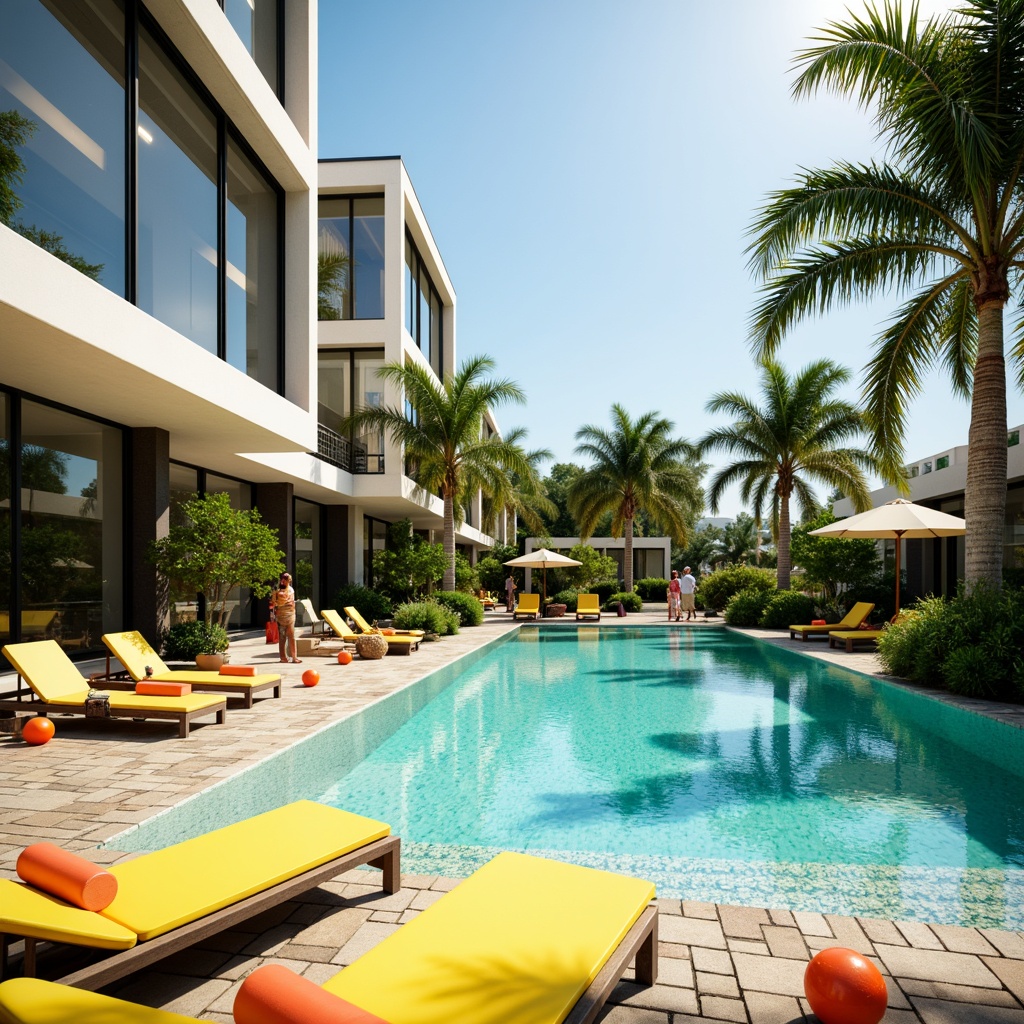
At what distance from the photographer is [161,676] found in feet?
28.5

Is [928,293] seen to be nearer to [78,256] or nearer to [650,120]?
[650,120]

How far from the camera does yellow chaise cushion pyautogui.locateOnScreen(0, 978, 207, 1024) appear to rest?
1.77 metres

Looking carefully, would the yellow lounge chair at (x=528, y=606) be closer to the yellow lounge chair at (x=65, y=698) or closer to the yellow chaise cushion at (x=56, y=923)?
the yellow lounge chair at (x=65, y=698)

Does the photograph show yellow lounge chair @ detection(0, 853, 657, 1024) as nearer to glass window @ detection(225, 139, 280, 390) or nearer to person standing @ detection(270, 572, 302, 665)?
person standing @ detection(270, 572, 302, 665)

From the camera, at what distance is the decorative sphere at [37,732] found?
6.71 meters

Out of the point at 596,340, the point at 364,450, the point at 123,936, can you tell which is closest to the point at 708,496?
the point at 596,340

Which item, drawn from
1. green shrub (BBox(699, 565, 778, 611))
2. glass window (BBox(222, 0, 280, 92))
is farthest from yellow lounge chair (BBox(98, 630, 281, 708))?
green shrub (BBox(699, 565, 778, 611))

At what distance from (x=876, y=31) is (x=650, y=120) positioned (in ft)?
12.9

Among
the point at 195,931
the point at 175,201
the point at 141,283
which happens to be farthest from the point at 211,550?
the point at 195,931

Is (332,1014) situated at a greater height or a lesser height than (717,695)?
greater

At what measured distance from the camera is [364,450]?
21.5 m

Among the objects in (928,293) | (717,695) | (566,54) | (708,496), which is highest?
(566,54)

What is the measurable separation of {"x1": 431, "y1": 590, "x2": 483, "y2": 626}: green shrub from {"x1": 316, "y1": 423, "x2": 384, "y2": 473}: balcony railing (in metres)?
4.11

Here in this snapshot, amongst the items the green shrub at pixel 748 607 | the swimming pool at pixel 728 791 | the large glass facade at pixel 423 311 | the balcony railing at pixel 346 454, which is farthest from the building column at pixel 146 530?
the green shrub at pixel 748 607
